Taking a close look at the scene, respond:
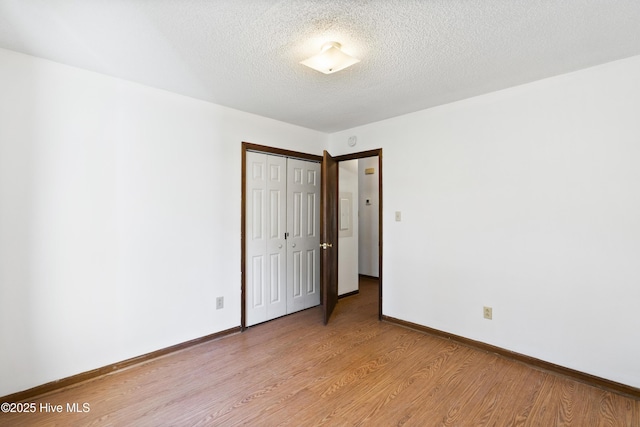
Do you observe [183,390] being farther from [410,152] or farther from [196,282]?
[410,152]

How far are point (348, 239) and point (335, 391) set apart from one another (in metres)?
2.63

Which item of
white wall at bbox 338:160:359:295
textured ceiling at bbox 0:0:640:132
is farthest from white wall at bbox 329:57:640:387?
white wall at bbox 338:160:359:295

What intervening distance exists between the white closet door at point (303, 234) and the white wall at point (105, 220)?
81cm

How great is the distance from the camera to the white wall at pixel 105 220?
80.4 inches

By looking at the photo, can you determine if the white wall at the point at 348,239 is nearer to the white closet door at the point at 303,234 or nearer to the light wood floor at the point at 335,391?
the white closet door at the point at 303,234

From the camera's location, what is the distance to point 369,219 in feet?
19.2

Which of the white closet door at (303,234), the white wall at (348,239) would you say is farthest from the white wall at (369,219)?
the white closet door at (303,234)

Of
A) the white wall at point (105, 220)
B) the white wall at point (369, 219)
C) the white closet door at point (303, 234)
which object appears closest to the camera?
the white wall at point (105, 220)

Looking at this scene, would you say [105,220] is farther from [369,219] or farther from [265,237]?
[369,219]

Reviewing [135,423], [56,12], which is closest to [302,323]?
[135,423]

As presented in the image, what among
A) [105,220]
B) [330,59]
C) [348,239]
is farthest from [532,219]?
[105,220]

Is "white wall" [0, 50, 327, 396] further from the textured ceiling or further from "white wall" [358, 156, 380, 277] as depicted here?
"white wall" [358, 156, 380, 277]

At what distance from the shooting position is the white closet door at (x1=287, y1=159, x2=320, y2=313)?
382 cm

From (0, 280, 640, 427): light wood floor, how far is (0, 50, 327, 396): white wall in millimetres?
342
